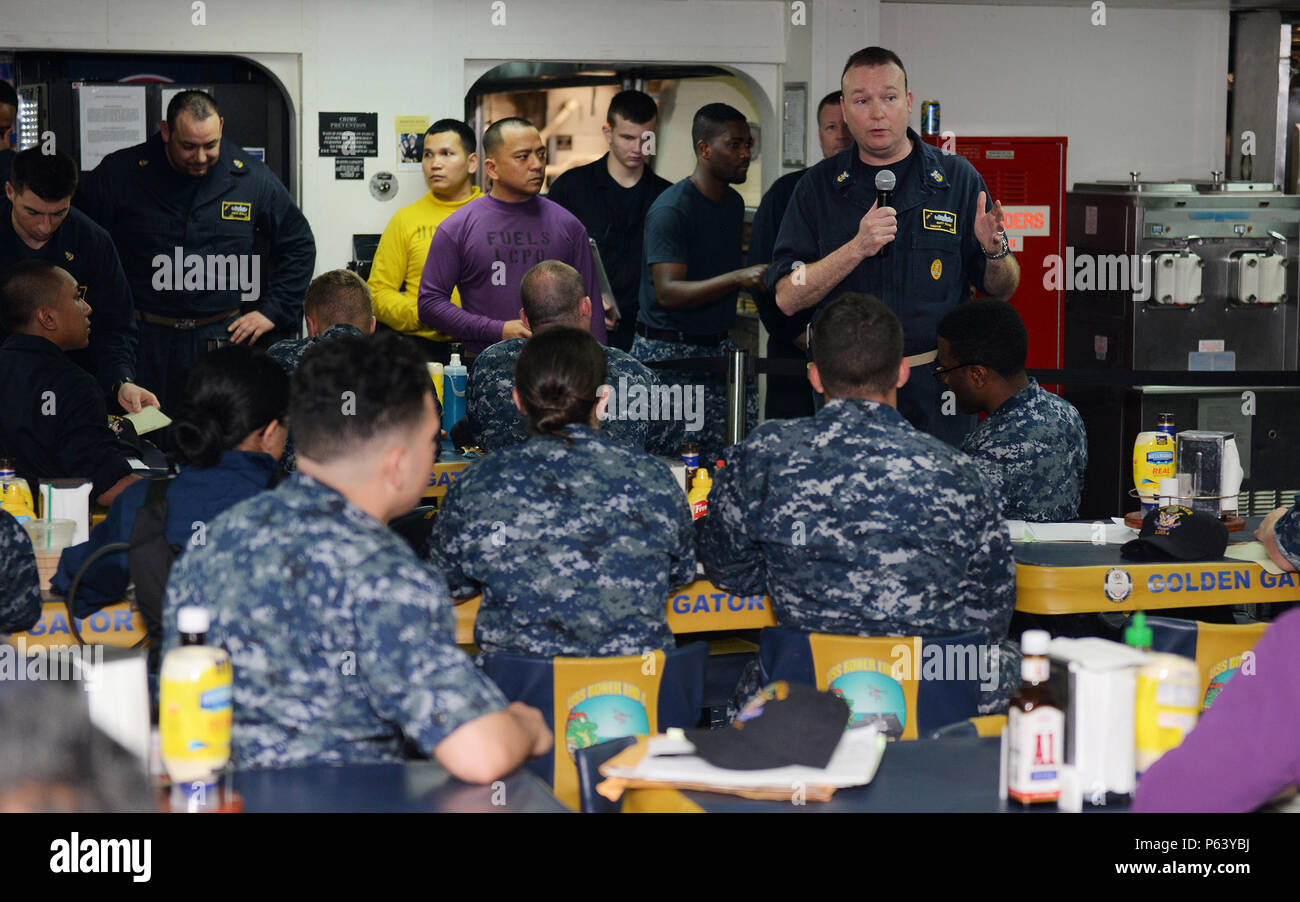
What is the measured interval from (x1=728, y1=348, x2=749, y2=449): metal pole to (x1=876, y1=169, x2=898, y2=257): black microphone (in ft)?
2.21

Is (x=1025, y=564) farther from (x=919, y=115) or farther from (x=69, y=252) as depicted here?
(x=919, y=115)

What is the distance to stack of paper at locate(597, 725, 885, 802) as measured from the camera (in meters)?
2.02

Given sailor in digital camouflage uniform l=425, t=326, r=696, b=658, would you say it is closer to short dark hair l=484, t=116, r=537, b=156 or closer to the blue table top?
the blue table top

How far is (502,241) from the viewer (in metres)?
6.17

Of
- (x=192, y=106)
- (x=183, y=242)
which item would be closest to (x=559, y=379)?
(x=192, y=106)

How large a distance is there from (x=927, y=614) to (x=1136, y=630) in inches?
36.1

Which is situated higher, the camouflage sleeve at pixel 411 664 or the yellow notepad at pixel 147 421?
the yellow notepad at pixel 147 421

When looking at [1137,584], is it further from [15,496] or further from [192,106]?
[192,106]

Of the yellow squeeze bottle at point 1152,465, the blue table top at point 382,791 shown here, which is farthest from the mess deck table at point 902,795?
the yellow squeeze bottle at point 1152,465

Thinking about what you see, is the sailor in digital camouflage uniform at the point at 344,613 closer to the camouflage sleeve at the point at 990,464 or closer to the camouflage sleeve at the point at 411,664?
the camouflage sleeve at the point at 411,664

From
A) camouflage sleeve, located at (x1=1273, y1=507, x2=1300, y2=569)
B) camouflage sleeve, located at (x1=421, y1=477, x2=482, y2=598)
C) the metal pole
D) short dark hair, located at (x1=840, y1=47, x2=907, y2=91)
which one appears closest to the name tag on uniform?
short dark hair, located at (x1=840, y1=47, x2=907, y2=91)

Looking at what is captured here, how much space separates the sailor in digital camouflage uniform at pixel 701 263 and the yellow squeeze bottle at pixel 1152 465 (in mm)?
2456

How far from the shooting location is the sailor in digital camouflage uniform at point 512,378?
469 cm

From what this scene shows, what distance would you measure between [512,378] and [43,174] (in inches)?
79.6
